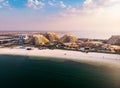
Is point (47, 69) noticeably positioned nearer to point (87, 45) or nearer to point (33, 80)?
point (33, 80)

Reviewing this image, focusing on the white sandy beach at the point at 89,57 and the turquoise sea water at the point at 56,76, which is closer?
the turquoise sea water at the point at 56,76

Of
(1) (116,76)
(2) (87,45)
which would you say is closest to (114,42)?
(2) (87,45)

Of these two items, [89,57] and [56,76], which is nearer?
[56,76]

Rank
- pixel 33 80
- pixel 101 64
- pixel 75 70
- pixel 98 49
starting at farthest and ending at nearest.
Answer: pixel 98 49, pixel 101 64, pixel 75 70, pixel 33 80

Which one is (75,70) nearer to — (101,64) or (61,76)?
(61,76)

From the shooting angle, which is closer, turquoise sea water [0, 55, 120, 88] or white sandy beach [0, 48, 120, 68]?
turquoise sea water [0, 55, 120, 88]

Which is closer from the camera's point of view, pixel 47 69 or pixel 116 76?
pixel 116 76

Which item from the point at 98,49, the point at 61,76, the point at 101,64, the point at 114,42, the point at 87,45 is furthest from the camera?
the point at 114,42
